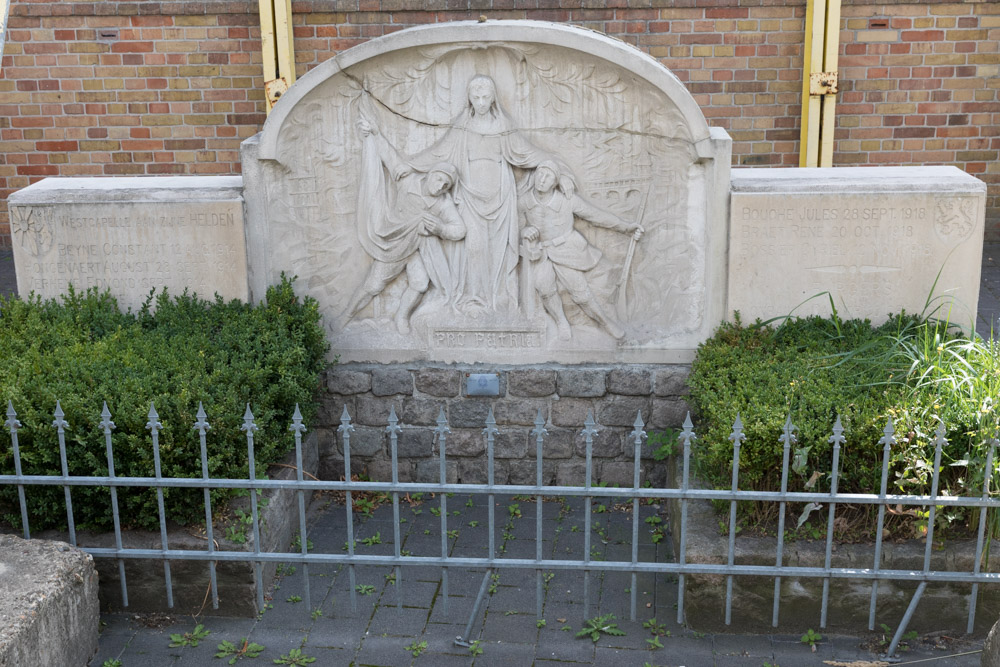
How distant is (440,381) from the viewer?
5.21m

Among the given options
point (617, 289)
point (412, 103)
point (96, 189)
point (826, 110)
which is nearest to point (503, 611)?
point (617, 289)

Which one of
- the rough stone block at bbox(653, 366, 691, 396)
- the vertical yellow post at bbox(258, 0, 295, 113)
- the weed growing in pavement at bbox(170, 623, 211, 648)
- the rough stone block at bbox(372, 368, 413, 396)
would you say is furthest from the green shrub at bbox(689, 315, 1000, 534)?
the vertical yellow post at bbox(258, 0, 295, 113)

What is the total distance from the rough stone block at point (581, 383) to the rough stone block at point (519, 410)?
0.14 meters

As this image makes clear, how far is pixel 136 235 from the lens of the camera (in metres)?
5.11

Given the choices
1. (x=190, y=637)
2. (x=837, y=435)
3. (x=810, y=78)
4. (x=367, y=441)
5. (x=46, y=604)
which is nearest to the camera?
(x=46, y=604)

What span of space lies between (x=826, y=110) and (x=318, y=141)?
15.4ft

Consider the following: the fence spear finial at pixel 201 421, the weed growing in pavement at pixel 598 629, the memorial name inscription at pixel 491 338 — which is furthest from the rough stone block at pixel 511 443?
the fence spear finial at pixel 201 421

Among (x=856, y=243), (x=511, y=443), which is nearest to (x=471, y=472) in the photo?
(x=511, y=443)

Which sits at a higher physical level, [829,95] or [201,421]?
[829,95]

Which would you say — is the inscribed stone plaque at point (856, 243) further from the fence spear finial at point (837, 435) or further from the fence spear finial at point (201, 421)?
the fence spear finial at point (201, 421)

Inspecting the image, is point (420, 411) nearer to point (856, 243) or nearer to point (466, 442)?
point (466, 442)

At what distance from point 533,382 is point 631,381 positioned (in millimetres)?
494

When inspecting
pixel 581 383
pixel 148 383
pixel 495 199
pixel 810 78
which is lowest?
pixel 581 383

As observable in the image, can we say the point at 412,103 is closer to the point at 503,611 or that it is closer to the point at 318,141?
the point at 318,141
